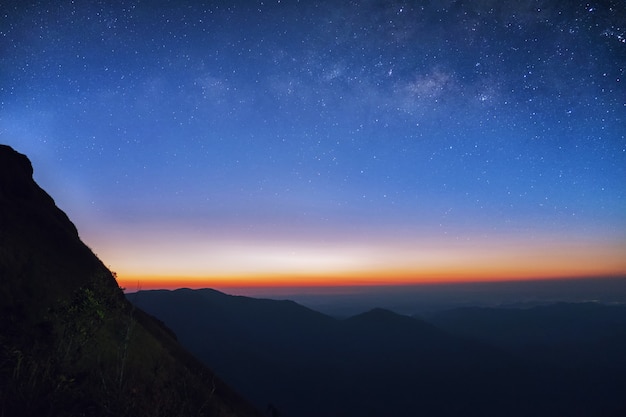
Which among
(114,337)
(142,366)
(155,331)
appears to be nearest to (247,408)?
(155,331)

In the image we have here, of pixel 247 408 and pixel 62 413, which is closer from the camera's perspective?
pixel 62 413

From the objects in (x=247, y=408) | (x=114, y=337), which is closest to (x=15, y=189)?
(x=114, y=337)

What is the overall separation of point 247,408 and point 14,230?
46.0 metres

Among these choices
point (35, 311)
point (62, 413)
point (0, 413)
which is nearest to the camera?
point (0, 413)

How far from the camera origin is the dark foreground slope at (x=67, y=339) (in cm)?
673

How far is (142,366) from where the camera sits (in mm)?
39312

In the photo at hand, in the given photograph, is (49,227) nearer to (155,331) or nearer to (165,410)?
(155,331)

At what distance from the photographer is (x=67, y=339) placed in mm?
29047

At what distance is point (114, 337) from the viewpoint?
3756 centimetres

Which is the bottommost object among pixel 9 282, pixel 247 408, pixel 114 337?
pixel 247 408

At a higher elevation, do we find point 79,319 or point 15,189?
point 15,189

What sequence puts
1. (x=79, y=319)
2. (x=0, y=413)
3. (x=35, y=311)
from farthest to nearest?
(x=35, y=311) < (x=79, y=319) < (x=0, y=413)

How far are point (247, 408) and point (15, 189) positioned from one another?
57452 millimetres

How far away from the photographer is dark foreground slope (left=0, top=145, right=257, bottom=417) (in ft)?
22.1
